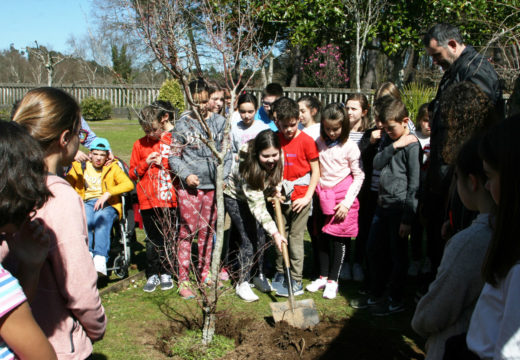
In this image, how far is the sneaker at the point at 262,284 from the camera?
173 inches

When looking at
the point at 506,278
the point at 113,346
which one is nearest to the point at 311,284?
the point at 113,346

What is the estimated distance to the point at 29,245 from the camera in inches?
55.8

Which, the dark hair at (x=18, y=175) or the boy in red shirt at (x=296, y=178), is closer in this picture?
the dark hair at (x=18, y=175)

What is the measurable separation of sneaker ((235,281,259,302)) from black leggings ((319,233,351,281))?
0.77 meters

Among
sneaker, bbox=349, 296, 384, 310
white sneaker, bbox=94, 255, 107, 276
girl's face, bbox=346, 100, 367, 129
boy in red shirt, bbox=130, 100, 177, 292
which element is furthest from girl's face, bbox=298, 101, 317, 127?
white sneaker, bbox=94, 255, 107, 276

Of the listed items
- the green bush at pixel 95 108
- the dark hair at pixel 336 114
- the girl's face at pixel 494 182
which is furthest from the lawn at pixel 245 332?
the green bush at pixel 95 108

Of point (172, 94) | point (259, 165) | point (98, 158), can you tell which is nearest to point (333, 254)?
point (259, 165)

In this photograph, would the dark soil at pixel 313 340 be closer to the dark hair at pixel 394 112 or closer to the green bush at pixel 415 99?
the dark hair at pixel 394 112

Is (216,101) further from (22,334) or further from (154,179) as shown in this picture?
(22,334)

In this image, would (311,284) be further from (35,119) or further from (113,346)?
(35,119)

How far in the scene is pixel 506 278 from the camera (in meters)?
1.31

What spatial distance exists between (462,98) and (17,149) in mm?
2600

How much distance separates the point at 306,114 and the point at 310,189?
147 cm

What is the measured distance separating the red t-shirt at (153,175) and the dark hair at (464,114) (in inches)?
99.1
